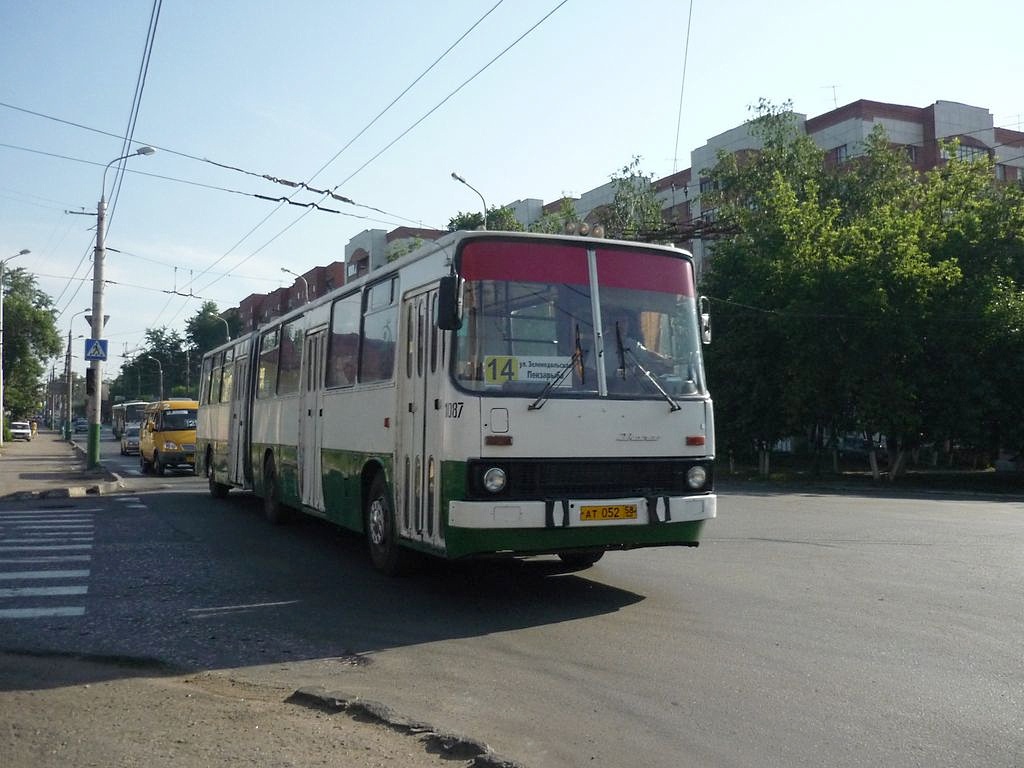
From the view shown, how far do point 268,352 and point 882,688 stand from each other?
12.2 m

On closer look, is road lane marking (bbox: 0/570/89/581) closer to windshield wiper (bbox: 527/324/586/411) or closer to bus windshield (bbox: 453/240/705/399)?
bus windshield (bbox: 453/240/705/399)

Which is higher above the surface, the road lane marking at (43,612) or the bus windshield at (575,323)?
the bus windshield at (575,323)

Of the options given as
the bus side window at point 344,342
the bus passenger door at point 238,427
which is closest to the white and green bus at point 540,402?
the bus side window at point 344,342

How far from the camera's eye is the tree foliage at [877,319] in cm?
3456

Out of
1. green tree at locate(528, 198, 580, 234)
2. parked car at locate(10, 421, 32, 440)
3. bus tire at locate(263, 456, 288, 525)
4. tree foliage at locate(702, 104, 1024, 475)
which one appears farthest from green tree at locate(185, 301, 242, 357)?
bus tire at locate(263, 456, 288, 525)

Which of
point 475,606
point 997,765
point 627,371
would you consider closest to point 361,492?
point 475,606

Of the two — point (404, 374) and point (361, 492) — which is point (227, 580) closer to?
point (361, 492)

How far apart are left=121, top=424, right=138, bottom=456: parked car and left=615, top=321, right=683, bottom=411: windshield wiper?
44.7 meters

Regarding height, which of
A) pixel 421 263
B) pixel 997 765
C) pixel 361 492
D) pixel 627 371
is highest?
pixel 421 263

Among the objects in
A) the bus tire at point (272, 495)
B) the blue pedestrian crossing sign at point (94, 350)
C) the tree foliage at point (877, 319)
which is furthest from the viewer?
the tree foliage at point (877, 319)

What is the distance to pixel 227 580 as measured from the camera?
33.8ft

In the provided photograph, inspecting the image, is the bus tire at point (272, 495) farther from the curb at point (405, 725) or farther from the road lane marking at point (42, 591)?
the curb at point (405, 725)

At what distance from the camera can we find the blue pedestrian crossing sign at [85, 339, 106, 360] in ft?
91.6

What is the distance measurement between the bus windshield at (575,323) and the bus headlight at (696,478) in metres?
0.69
